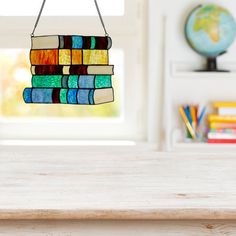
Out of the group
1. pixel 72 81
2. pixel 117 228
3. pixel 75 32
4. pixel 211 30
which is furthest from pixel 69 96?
pixel 211 30

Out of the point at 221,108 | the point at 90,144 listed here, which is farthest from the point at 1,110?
the point at 221,108

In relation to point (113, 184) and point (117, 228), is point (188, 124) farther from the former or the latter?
point (117, 228)

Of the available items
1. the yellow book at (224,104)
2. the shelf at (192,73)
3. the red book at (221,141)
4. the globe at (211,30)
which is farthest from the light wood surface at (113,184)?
the globe at (211,30)

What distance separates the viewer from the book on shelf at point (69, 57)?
1.92 metres

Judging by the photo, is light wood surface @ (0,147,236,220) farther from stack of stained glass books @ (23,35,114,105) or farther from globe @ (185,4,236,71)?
globe @ (185,4,236,71)

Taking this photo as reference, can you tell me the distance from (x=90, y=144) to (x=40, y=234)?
32.7 inches

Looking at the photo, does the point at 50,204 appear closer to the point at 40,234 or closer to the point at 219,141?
the point at 40,234

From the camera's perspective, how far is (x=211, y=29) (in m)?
2.46

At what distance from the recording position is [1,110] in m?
2.74

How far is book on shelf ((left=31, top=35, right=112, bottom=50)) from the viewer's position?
74.8 inches

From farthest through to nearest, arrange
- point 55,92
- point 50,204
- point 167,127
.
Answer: point 167,127, point 55,92, point 50,204

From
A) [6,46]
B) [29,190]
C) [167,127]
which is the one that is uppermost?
[6,46]

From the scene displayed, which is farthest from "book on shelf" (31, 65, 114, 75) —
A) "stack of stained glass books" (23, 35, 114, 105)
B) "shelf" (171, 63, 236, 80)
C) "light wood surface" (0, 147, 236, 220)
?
"shelf" (171, 63, 236, 80)

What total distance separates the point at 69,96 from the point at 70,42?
7.2 inches
